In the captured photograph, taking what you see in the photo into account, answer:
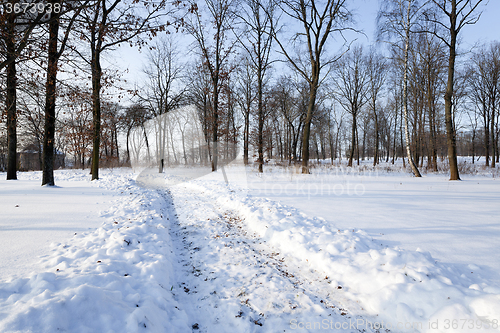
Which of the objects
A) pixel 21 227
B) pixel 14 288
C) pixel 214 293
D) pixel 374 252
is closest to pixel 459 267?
pixel 374 252

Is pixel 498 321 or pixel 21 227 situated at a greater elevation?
pixel 21 227

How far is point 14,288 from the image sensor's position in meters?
2.15

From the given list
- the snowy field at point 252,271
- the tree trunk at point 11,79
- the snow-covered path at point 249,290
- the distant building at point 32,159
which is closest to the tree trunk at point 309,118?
the snowy field at point 252,271

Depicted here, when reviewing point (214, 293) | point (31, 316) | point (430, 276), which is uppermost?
point (31, 316)

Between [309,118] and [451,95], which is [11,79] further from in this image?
[451,95]

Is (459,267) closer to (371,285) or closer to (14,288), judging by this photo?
(371,285)

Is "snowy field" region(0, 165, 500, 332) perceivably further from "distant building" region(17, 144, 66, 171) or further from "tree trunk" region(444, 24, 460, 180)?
"distant building" region(17, 144, 66, 171)

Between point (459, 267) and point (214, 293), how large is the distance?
3.33 meters

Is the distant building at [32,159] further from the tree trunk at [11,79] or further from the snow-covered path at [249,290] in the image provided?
the snow-covered path at [249,290]

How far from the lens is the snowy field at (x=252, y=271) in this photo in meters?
2.09

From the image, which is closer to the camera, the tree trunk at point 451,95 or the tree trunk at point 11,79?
the tree trunk at point 11,79

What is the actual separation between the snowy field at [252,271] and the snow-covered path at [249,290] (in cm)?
2

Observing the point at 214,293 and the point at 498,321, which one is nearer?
the point at 498,321

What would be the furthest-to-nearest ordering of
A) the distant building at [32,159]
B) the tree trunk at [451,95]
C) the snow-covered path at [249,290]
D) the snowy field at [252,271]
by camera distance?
1. the distant building at [32,159]
2. the tree trunk at [451,95]
3. the snow-covered path at [249,290]
4. the snowy field at [252,271]
